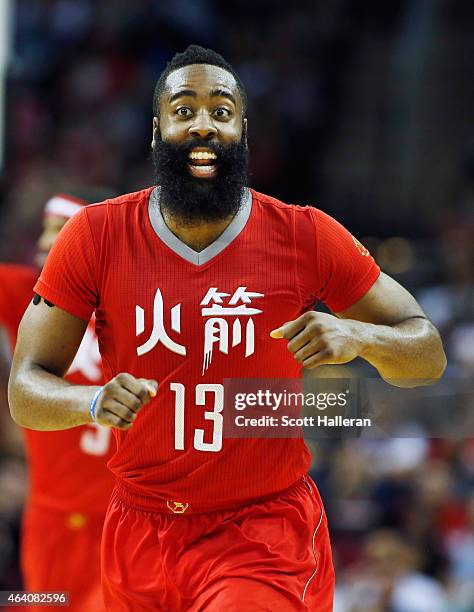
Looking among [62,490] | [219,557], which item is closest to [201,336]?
[219,557]

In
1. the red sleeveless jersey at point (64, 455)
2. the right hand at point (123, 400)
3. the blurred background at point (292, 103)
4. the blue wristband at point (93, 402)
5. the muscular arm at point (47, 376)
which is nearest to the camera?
the right hand at point (123, 400)

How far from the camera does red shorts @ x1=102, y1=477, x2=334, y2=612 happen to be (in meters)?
3.97

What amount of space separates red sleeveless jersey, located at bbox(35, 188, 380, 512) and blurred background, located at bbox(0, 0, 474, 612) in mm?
5396

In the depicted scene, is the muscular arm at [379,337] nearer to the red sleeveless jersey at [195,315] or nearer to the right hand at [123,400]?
the red sleeveless jersey at [195,315]

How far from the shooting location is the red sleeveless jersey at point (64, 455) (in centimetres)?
585

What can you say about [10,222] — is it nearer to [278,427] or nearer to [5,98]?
[5,98]

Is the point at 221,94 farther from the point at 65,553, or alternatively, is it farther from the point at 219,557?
the point at 65,553

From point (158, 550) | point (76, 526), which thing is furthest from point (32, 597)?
point (158, 550)

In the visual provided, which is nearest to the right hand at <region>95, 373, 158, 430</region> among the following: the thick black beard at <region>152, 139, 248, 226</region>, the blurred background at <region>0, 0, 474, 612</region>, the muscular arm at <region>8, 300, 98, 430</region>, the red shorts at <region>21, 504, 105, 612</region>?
the muscular arm at <region>8, 300, 98, 430</region>

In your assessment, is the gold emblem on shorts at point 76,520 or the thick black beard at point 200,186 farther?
the gold emblem on shorts at point 76,520

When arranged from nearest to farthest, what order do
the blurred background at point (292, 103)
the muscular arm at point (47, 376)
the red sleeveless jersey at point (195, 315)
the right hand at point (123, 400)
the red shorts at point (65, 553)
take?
1. the right hand at point (123, 400)
2. the muscular arm at point (47, 376)
3. the red sleeveless jersey at point (195, 315)
4. the red shorts at point (65, 553)
5. the blurred background at point (292, 103)

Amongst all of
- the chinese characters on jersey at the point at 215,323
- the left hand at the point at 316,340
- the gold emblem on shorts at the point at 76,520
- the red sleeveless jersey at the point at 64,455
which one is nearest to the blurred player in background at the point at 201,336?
the chinese characters on jersey at the point at 215,323

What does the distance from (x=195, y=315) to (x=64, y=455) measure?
209 centimetres

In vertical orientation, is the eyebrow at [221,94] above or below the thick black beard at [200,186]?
above
